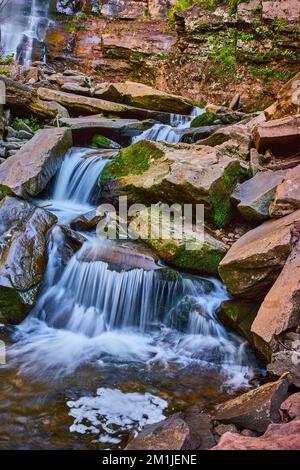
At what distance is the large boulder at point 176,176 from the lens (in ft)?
19.7

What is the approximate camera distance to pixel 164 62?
16547mm

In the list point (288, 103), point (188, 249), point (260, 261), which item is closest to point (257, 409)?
point (260, 261)

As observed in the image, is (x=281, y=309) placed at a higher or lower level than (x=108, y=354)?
higher

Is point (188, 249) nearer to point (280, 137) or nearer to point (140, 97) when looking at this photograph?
point (280, 137)

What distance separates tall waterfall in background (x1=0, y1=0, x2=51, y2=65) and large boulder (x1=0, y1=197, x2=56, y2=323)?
13077 millimetres

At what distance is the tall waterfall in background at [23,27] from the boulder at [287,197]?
14688 millimetres

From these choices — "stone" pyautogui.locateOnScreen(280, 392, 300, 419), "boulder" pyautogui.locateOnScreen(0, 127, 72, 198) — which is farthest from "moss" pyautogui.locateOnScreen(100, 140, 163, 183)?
"stone" pyautogui.locateOnScreen(280, 392, 300, 419)

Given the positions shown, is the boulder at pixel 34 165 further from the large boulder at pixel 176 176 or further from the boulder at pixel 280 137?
the boulder at pixel 280 137

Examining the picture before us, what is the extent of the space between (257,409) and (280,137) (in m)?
5.01

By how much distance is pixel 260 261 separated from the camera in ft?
14.9

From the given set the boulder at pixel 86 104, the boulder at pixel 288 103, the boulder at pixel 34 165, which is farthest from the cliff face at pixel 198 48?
the boulder at pixel 34 165

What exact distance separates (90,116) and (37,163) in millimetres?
4243
